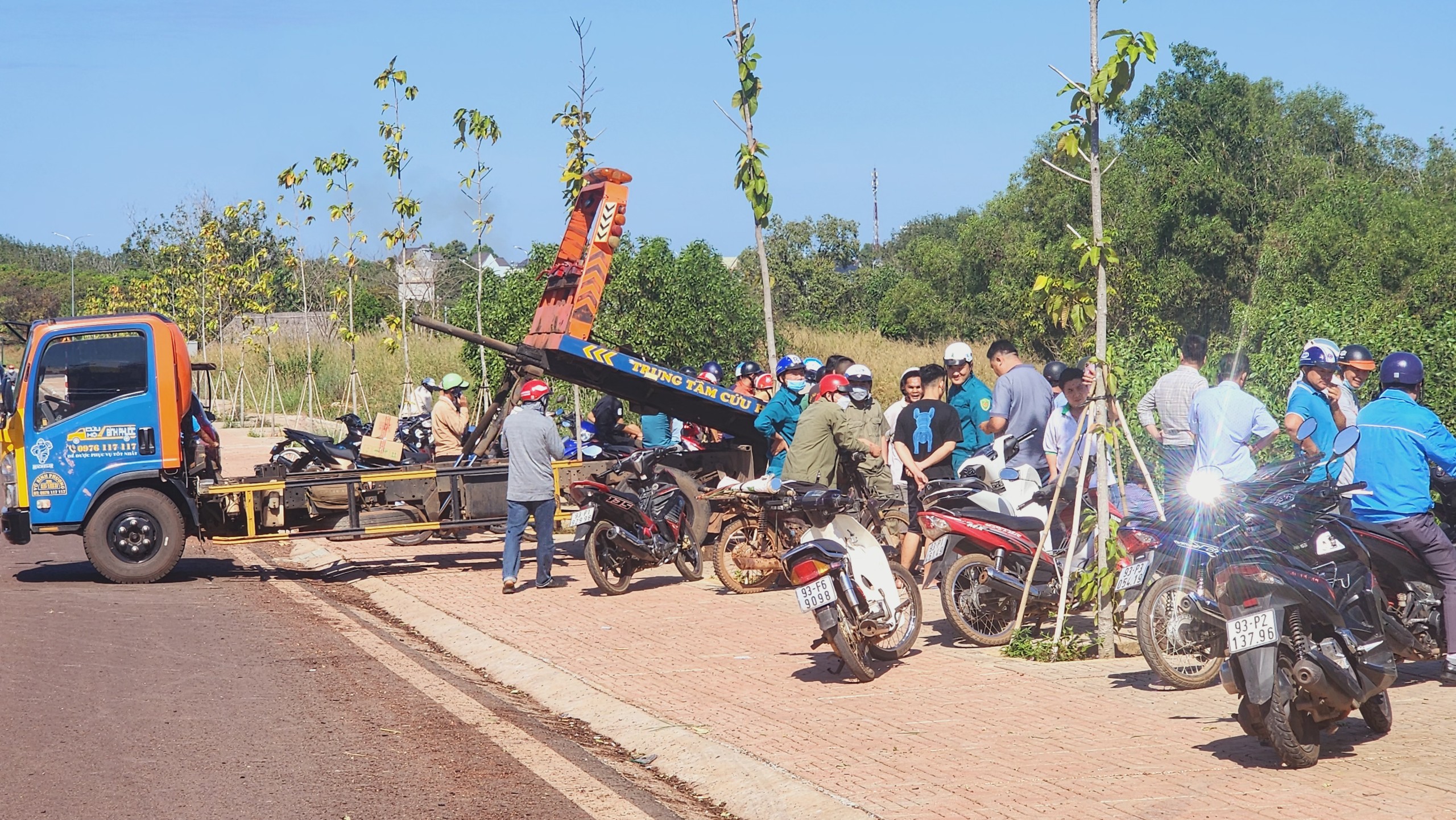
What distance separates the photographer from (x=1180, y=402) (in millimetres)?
10312

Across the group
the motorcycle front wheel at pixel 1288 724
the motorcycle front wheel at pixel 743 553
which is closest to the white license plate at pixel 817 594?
the motorcycle front wheel at pixel 1288 724

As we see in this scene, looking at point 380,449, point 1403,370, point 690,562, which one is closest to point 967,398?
point 690,562

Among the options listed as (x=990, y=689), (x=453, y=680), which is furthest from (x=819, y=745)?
(x=453, y=680)

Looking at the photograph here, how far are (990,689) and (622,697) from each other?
220cm

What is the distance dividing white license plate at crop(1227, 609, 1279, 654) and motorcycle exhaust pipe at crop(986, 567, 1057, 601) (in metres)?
2.98

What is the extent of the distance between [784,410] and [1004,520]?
356 centimetres

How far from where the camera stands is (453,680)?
934cm

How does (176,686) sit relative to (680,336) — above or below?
below

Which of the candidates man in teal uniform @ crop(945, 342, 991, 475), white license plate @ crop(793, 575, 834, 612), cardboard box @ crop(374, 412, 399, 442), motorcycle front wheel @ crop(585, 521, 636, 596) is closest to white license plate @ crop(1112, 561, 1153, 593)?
white license plate @ crop(793, 575, 834, 612)

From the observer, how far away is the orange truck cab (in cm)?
1351

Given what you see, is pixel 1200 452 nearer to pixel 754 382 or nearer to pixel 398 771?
pixel 398 771

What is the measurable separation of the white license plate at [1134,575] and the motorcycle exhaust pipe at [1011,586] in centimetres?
124

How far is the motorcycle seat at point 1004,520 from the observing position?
926 centimetres

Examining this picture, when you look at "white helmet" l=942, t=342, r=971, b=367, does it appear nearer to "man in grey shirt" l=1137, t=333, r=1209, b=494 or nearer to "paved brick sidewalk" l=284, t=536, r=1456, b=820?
"man in grey shirt" l=1137, t=333, r=1209, b=494
